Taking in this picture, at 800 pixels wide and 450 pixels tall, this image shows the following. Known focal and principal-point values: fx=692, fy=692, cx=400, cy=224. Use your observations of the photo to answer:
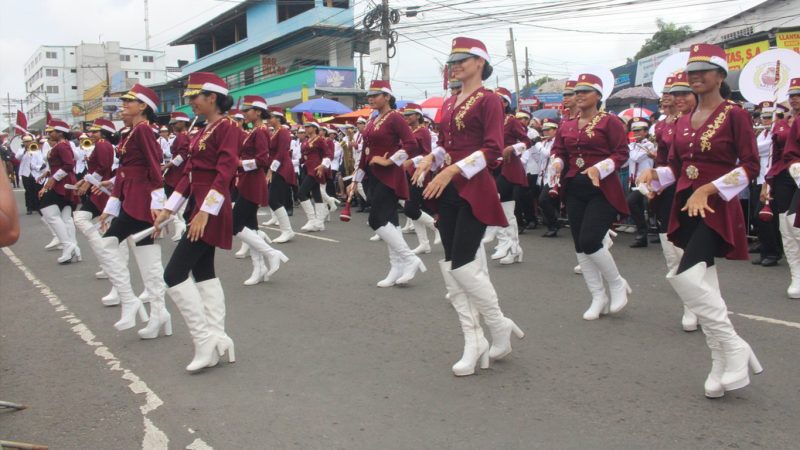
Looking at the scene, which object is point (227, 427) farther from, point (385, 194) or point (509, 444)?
point (385, 194)

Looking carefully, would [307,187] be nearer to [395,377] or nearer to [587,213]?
[587,213]

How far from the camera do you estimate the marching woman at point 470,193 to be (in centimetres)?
441

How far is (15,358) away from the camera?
5.46 m

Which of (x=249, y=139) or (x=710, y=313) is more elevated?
(x=249, y=139)

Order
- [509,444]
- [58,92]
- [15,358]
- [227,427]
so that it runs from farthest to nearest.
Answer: [58,92] < [15,358] < [227,427] < [509,444]

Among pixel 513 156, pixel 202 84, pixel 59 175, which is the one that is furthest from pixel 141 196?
pixel 59 175

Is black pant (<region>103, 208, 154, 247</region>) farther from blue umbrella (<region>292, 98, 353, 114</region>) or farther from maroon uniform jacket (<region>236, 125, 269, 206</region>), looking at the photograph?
blue umbrella (<region>292, 98, 353, 114</region>)

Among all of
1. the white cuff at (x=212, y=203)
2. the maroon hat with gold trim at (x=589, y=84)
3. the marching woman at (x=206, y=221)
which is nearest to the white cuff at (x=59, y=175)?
the marching woman at (x=206, y=221)

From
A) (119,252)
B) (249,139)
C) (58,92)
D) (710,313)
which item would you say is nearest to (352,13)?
(249,139)

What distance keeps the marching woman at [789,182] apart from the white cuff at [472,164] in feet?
11.3

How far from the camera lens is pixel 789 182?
7227 mm

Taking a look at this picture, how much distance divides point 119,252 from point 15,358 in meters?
1.28

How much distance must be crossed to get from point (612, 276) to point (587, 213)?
58cm

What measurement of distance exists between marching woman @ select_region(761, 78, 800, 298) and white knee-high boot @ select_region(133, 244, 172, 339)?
5601mm
